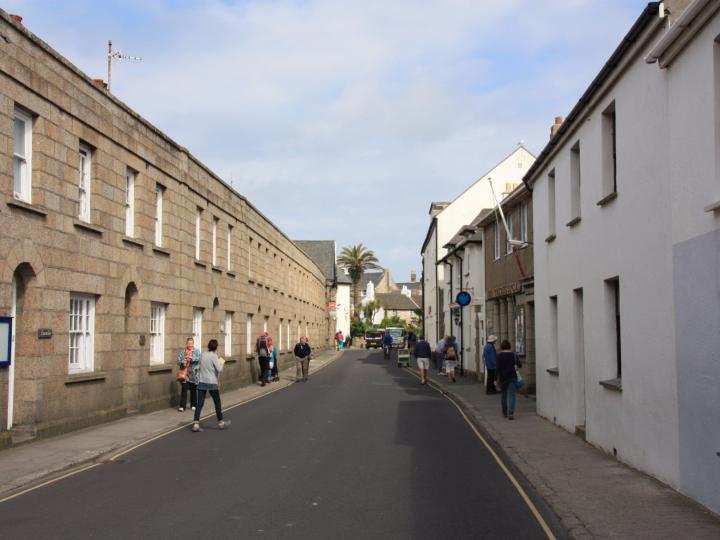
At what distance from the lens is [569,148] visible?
14.6 m

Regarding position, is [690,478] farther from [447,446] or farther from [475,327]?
[475,327]

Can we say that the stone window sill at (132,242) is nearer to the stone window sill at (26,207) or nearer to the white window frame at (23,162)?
the stone window sill at (26,207)

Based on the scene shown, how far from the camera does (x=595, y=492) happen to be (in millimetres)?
9008

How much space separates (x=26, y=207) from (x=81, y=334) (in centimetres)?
354

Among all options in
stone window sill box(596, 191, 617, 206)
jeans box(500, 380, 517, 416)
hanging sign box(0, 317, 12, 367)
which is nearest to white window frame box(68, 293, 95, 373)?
hanging sign box(0, 317, 12, 367)

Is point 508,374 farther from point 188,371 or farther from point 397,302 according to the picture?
point 397,302

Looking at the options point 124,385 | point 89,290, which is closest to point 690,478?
point 89,290

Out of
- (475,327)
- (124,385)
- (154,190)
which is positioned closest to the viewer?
(124,385)

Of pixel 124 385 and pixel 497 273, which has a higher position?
pixel 497 273

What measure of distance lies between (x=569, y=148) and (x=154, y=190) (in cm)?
1019

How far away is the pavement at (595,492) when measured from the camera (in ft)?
23.9

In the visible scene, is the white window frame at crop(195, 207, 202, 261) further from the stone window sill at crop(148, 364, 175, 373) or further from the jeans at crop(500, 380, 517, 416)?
the jeans at crop(500, 380, 517, 416)

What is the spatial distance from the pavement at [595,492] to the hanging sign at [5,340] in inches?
306

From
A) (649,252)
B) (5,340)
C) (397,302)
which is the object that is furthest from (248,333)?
(397,302)
